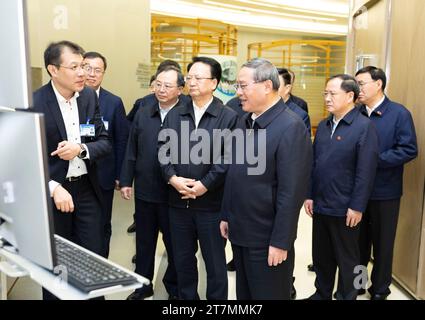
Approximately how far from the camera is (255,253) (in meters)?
2.27

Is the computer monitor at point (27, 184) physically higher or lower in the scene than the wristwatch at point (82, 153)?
higher

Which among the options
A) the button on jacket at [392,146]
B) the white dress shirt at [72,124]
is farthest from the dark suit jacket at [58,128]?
the button on jacket at [392,146]

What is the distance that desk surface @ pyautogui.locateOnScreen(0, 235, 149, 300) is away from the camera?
4.10 ft

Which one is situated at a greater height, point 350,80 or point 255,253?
point 350,80

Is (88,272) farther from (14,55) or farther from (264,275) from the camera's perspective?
(264,275)

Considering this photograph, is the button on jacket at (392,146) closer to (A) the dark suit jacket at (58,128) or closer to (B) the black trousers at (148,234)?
(B) the black trousers at (148,234)

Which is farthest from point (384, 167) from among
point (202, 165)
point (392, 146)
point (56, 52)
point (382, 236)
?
point (56, 52)

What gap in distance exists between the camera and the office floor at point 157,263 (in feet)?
11.0

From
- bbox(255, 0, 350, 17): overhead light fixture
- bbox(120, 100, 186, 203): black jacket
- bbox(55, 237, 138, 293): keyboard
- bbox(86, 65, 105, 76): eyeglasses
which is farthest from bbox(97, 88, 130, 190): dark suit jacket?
bbox(255, 0, 350, 17): overhead light fixture

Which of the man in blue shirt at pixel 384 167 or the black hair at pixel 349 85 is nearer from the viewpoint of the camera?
the black hair at pixel 349 85

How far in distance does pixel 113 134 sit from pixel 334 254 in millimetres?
1967

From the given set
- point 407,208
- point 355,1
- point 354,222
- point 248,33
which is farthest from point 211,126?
point 248,33

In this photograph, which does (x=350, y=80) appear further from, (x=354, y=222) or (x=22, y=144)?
(x=22, y=144)

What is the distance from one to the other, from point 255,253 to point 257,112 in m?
0.71
